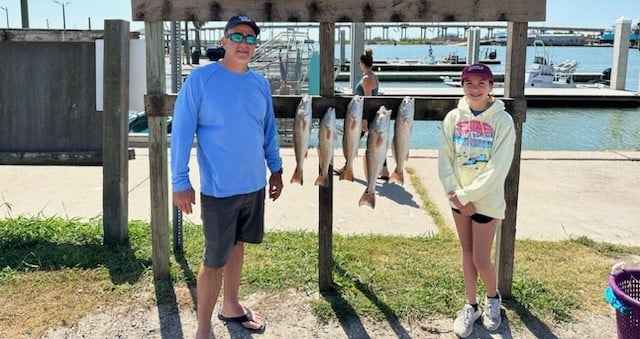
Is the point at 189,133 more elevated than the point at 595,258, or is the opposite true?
the point at 189,133

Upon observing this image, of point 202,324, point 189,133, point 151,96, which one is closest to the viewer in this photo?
point 189,133

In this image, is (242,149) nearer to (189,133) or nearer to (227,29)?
(189,133)

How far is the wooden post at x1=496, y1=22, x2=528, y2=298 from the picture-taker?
373 cm

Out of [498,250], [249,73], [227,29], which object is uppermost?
[227,29]

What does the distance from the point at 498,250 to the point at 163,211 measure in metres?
2.31

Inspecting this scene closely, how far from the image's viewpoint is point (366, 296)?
405cm

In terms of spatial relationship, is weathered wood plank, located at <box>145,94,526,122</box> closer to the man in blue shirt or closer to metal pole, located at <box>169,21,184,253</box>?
the man in blue shirt

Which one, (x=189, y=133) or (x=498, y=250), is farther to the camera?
(x=498, y=250)

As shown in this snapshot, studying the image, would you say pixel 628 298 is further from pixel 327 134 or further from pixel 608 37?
pixel 608 37

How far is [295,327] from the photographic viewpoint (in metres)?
3.66

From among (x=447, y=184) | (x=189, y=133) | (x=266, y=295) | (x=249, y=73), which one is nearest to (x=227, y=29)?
(x=249, y=73)

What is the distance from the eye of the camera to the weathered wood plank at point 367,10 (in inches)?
144

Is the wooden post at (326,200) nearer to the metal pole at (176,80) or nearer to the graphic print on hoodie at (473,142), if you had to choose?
the graphic print on hoodie at (473,142)

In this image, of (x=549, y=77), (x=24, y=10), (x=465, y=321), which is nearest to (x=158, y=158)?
(x=465, y=321)
